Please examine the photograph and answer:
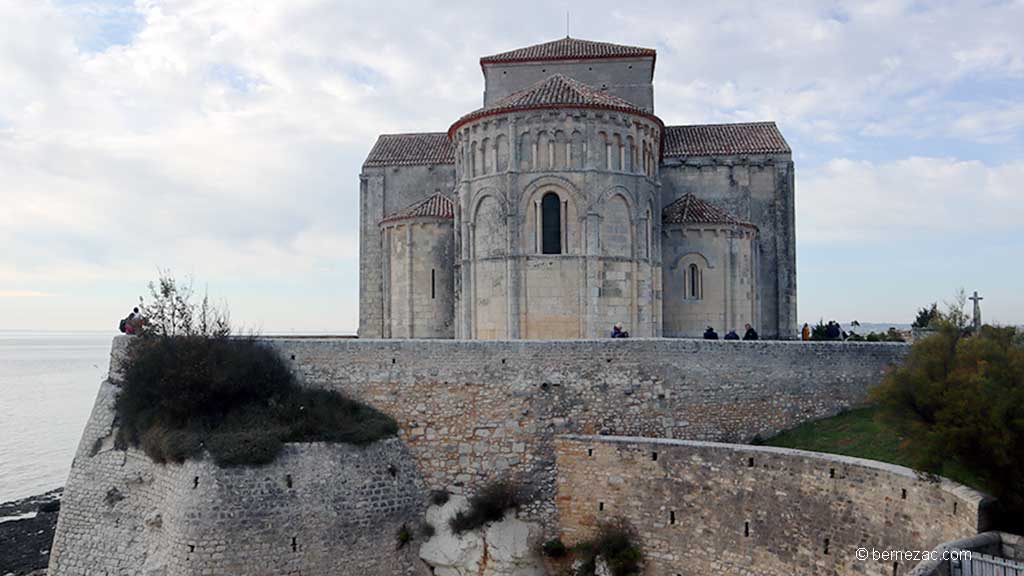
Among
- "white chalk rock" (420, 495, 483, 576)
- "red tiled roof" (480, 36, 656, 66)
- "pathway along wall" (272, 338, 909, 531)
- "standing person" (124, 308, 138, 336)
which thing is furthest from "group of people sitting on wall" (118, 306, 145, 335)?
"red tiled roof" (480, 36, 656, 66)

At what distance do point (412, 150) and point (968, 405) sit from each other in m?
22.1

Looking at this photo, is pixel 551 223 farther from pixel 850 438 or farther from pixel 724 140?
pixel 724 140

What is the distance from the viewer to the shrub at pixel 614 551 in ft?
46.9

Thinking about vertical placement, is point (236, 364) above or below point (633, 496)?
above

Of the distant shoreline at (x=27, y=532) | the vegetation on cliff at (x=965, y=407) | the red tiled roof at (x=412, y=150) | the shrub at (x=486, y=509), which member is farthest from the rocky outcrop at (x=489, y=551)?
the red tiled roof at (x=412, y=150)

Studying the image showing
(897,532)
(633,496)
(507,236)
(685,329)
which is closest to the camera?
(897,532)

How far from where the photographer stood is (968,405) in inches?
405

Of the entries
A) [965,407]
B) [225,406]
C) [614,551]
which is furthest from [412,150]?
[965,407]

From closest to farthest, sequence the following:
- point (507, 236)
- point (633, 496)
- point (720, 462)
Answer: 1. point (720, 462)
2. point (633, 496)
3. point (507, 236)

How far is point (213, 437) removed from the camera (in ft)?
50.0

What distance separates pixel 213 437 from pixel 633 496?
8.45m

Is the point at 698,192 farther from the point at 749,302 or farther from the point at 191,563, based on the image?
the point at 191,563

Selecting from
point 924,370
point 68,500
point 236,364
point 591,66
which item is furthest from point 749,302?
point 68,500

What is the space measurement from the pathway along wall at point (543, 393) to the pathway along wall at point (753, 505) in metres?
0.89
